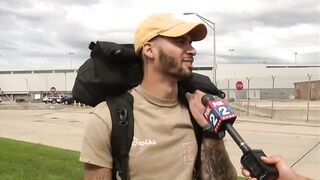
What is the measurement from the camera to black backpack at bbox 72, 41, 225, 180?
2.31 m

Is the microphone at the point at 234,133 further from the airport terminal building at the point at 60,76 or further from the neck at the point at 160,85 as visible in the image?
the airport terminal building at the point at 60,76

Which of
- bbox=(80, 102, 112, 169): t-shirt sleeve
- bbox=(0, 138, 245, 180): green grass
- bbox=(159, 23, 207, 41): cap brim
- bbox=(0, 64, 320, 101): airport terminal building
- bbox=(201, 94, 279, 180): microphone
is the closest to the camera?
bbox=(201, 94, 279, 180): microphone

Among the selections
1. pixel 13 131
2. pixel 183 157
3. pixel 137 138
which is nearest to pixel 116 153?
pixel 137 138

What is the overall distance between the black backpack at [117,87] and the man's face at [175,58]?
0.60 feet

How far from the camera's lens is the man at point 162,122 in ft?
7.54

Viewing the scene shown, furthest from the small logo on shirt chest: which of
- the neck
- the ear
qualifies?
the ear

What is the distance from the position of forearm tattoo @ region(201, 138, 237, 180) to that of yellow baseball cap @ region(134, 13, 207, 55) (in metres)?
0.56

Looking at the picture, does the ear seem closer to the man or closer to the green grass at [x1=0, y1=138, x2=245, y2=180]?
the man

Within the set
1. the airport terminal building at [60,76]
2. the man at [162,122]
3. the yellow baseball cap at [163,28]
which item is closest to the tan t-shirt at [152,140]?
the man at [162,122]

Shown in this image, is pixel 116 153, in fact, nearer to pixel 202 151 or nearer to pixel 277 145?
pixel 202 151

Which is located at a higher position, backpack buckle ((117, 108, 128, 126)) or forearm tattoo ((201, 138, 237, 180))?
backpack buckle ((117, 108, 128, 126))

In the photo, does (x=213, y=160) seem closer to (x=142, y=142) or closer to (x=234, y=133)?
(x=142, y=142)

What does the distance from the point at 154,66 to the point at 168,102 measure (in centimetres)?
20

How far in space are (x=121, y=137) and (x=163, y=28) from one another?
1.93ft
